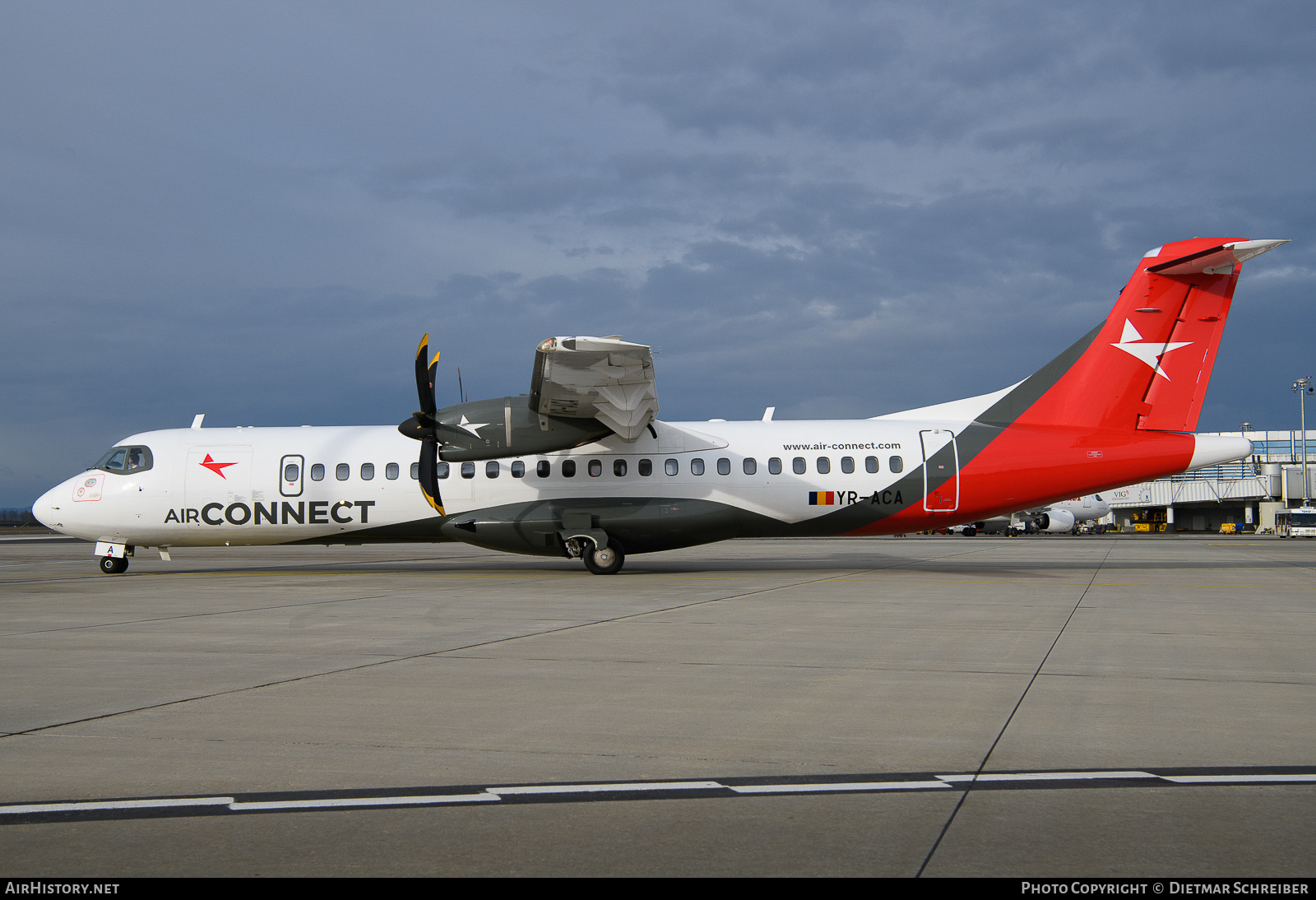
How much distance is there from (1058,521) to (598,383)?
4847 centimetres

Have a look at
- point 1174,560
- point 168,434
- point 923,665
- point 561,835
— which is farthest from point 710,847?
point 1174,560

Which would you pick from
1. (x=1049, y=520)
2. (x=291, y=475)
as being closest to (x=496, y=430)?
(x=291, y=475)

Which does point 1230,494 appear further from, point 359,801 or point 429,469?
point 359,801

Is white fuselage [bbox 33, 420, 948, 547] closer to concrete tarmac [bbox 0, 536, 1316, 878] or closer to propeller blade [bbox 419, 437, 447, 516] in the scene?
propeller blade [bbox 419, 437, 447, 516]

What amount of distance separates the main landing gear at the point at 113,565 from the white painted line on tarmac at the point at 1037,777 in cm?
2204

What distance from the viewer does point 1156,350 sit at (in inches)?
742

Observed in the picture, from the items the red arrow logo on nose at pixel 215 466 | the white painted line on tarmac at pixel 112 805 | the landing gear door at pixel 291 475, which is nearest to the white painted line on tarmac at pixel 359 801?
the white painted line on tarmac at pixel 112 805

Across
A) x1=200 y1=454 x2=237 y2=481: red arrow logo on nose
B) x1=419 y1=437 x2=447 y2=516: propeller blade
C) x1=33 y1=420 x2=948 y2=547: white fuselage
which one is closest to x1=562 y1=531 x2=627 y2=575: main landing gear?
x1=33 y1=420 x2=948 y2=547: white fuselage

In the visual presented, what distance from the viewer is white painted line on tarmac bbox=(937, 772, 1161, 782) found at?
15.4 feet

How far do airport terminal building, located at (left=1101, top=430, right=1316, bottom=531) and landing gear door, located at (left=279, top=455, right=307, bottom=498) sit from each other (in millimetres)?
60290

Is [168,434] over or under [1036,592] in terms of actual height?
over

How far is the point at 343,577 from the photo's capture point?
1964 cm
